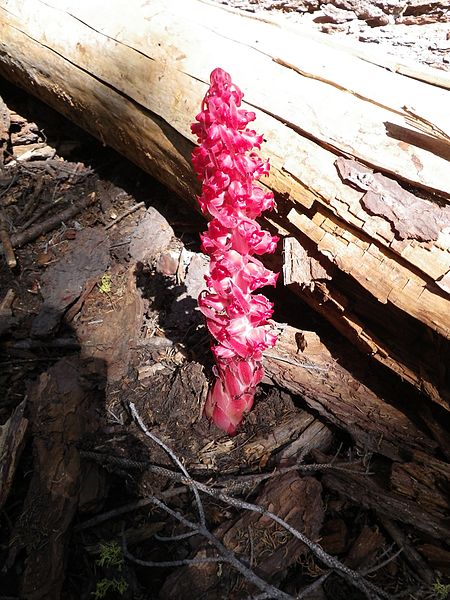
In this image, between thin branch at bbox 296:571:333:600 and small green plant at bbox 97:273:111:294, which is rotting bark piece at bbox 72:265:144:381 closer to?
small green plant at bbox 97:273:111:294

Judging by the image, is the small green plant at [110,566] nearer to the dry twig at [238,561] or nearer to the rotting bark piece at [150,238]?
the dry twig at [238,561]

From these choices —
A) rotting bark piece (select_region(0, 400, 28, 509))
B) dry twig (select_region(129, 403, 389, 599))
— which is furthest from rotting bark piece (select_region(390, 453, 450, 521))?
rotting bark piece (select_region(0, 400, 28, 509))

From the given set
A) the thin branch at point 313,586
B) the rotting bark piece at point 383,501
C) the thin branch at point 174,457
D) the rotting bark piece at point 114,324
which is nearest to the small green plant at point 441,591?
the rotting bark piece at point 383,501

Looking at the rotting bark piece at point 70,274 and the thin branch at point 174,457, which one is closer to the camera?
the thin branch at point 174,457

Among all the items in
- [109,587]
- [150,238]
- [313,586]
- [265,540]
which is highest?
[150,238]

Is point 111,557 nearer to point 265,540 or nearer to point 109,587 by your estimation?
point 109,587

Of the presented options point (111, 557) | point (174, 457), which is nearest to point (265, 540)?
point (174, 457)
